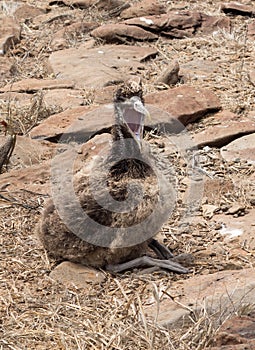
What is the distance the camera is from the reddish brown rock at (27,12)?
1105 centimetres

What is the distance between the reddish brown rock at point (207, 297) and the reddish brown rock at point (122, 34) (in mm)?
5534

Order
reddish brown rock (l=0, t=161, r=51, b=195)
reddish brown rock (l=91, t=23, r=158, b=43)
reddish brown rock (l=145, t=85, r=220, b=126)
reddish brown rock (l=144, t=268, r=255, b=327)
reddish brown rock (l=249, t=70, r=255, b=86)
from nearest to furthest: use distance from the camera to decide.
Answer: reddish brown rock (l=144, t=268, r=255, b=327) < reddish brown rock (l=0, t=161, r=51, b=195) < reddish brown rock (l=145, t=85, r=220, b=126) < reddish brown rock (l=249, t=70, r=255, b=86) < reddish brown rock (l=91, t=23, r=158, b=43)

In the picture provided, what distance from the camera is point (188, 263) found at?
201 inches

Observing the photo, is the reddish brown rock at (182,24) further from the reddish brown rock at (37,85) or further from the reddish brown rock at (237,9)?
the reddish brown rock at (37,85)

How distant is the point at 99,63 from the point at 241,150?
9.18 feet

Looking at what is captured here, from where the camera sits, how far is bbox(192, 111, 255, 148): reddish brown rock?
698 centimetres

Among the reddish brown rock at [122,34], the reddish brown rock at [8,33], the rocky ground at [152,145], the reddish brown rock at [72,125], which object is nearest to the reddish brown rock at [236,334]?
the rocky ground at [152,145]

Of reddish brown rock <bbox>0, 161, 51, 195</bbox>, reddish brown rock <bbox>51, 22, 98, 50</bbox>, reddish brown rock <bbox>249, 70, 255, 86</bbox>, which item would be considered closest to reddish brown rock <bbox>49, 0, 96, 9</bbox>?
reddish brown rock <bbox>51, 22, 98, 50</bbox>

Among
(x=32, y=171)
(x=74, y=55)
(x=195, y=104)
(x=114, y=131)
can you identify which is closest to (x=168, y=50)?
(x=74, y=55)

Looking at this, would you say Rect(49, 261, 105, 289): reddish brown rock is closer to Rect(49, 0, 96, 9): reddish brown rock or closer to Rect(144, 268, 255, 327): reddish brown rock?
Rect(144, 268, 255, 327): reddish brown rock

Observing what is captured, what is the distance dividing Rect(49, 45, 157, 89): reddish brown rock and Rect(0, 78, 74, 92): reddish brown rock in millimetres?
116

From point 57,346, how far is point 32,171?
8.51ft

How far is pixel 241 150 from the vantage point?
6.77 m

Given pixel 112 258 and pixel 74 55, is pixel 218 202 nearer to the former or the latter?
pixel 112 258
